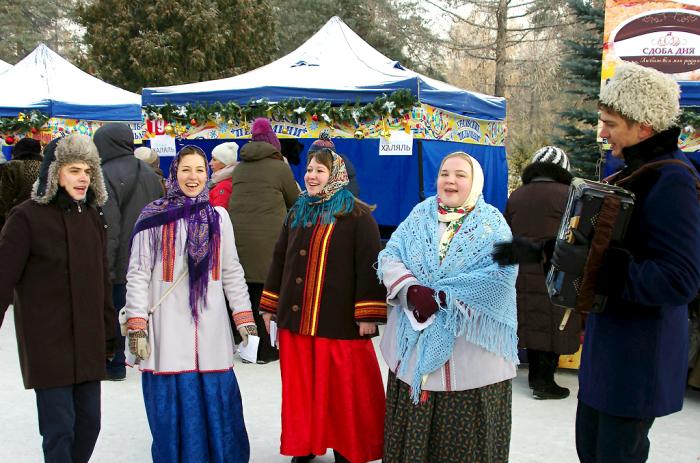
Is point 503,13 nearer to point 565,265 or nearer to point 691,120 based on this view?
point 691,120

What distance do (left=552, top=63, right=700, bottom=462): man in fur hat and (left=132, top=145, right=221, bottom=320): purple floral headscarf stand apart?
185cm

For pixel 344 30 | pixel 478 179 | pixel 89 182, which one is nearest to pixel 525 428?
pixel 478 179

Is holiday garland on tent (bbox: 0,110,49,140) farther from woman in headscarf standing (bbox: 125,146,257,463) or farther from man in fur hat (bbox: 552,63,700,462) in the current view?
man in fur hat (bbox: 552,63,700,462)

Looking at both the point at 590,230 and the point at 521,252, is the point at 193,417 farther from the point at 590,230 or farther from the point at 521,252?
the point at 590,230

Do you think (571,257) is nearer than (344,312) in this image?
Yes

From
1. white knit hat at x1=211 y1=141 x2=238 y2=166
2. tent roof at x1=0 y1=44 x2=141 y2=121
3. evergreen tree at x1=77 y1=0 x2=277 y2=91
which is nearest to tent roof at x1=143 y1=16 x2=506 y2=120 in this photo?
white knit hat at x1=211 y1=141 x2=238 y2=166

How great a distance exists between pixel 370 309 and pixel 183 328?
0.96 meters

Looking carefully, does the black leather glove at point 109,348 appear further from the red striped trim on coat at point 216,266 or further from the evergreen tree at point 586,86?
the evergreen tree at point 586,86

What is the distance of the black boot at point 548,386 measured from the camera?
5.24 meters

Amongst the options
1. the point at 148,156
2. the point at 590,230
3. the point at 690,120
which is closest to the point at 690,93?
the point at 690,120

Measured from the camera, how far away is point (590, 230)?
91.9 inches

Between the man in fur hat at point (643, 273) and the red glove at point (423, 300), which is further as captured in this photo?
the red glove at point (423, 300)

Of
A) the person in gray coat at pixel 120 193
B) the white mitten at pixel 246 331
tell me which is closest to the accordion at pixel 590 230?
the white mitten at pixel 246 331

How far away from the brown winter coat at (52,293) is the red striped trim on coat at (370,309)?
4.21 feet
